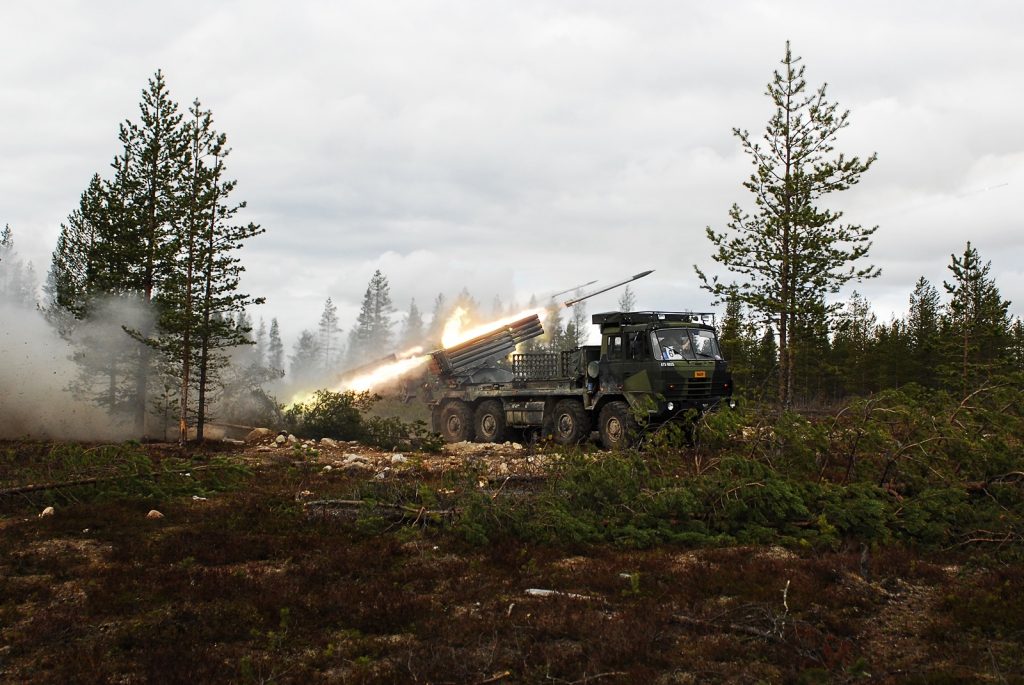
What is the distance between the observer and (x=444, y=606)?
691cm

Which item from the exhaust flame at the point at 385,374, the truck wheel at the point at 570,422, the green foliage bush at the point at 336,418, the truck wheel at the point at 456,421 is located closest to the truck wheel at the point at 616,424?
the truck wheel at the point at 570,422

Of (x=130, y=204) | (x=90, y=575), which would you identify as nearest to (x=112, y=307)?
(x=130, y=204)

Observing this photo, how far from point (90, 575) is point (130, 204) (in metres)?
20.9

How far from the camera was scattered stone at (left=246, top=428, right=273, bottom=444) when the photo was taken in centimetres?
2424

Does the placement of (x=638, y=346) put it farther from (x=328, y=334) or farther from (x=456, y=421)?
(x=328, y=334)

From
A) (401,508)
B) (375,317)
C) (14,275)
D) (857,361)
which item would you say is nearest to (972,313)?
(857,361)

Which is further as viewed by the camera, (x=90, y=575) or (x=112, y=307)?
(x=112, y=307)

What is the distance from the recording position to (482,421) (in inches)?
922

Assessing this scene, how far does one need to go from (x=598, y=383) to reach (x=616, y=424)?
1378mm

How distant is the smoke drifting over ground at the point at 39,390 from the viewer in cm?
2530

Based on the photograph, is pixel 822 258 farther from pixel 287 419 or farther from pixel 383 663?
pixel 383 663

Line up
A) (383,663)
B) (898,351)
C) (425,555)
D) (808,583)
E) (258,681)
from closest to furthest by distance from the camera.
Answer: (258,681) → (383,663) → (808,583) → (425,555) → (898,351)

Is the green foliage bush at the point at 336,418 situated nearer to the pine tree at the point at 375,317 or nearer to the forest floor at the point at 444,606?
the forest floor at the point at 444,606

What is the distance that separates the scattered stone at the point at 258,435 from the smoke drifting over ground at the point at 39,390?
469cm
